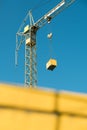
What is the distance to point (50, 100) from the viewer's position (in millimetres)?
5184

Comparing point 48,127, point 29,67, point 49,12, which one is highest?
point 49,12

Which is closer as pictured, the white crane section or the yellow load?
the yellow load

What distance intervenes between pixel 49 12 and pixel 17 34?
6.51m

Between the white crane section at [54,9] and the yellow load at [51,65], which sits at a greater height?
the white crane section at [54,9]

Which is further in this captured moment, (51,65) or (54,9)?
(54,9)

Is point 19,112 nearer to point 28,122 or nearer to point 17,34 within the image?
point 28,122

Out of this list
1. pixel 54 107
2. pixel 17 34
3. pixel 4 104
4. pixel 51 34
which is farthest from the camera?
pixel 17 34

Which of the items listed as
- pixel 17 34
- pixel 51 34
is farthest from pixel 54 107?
pixel 17 34

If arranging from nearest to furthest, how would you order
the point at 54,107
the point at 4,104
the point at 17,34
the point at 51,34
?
the point at 4,104 → the point at 54,107 → the point at 51,34 → the point at 17,34

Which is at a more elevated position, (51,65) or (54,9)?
(54,9)

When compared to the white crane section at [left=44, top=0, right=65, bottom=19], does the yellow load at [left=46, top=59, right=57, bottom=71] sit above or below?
below

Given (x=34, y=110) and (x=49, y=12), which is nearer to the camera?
(x=34, y=110)

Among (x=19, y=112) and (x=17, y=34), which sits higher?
(x=17, y=34)

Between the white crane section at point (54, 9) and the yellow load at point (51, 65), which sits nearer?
the yellow load at point (51, 65)
